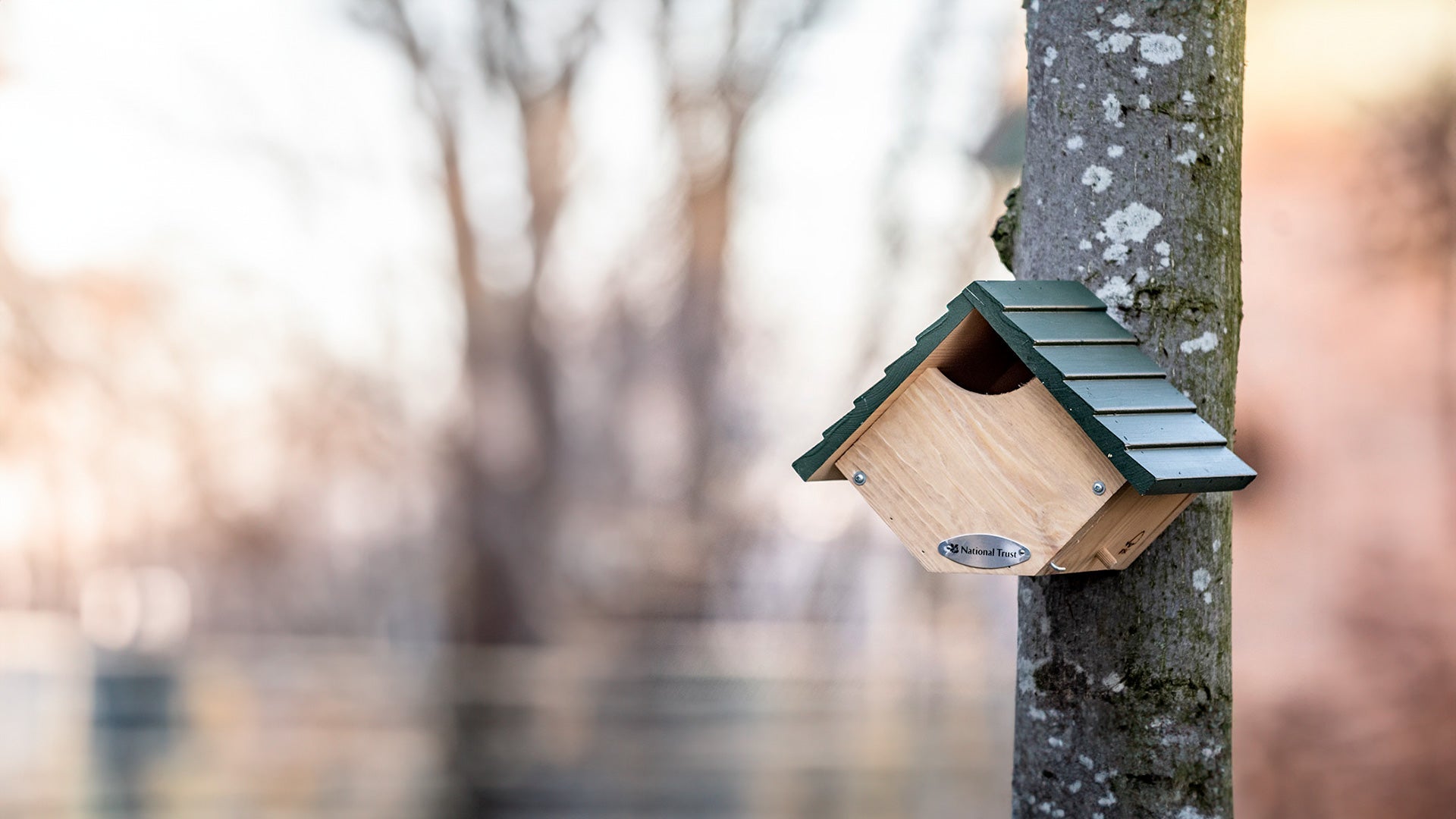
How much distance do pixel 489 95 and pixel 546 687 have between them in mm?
2151

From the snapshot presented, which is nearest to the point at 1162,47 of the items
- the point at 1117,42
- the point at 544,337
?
the point at 1117,42

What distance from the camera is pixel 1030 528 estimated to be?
1253 mm

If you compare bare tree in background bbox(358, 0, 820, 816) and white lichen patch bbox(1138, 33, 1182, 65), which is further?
bare tree in background bbox(358, 0, 820, 816)

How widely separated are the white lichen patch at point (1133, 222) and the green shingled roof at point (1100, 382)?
0.25 feet

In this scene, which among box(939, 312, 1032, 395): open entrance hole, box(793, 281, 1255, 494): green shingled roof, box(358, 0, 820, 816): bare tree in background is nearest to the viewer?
box(793, 281, 1255, 494): green shingled roof

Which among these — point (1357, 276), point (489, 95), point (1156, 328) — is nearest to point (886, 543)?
point (1357, 276)

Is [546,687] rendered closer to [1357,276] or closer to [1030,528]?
[1357,276]

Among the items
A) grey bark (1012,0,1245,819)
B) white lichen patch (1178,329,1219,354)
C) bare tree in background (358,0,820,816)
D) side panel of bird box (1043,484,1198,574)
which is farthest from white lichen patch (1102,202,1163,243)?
bare tree in background (358,0,820,816)

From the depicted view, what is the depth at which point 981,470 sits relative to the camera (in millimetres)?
1289

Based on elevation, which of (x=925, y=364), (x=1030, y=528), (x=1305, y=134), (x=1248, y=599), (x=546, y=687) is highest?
(x=1305, y=134)

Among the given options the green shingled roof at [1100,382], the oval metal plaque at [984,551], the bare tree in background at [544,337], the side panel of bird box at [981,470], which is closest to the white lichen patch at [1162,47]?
the green shingled roof at [1100,382]

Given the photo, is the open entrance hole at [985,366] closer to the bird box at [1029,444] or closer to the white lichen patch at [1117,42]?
the bird box at [1029,444]

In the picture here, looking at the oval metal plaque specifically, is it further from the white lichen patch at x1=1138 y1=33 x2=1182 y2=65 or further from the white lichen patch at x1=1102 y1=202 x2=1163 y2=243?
the white lichen patch at x1=1138 y1=33 x2=1182 y2=65

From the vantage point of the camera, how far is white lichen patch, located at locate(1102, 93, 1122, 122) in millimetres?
1367
